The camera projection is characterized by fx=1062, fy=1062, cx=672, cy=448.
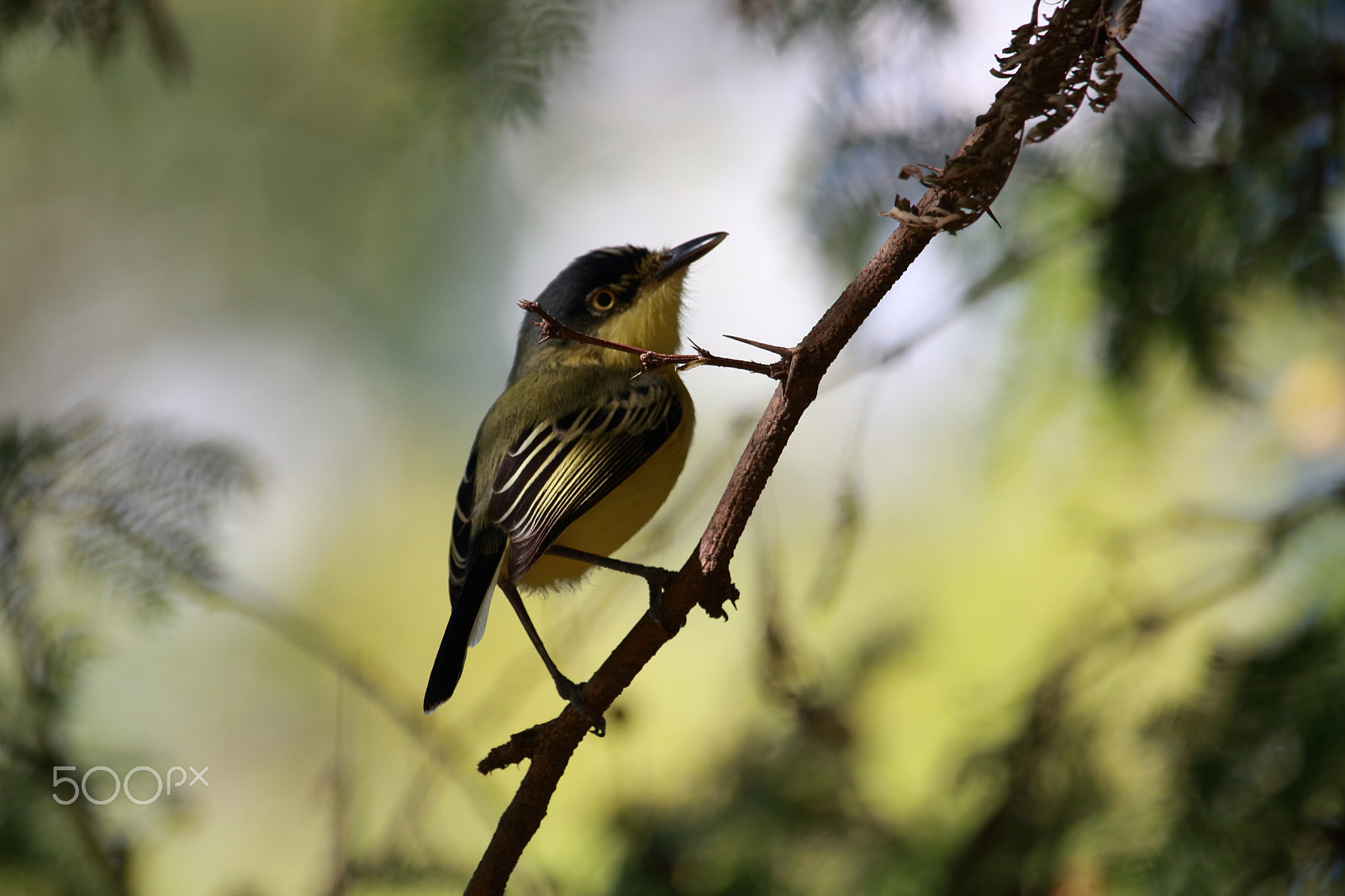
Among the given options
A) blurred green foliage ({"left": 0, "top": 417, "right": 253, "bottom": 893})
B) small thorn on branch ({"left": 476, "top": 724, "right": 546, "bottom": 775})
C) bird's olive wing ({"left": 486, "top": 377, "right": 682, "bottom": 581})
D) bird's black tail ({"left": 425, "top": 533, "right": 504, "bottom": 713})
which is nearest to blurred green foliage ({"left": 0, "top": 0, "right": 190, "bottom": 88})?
blurred green foliage ({"left": 0, "top": 417, "right": 253, "bottom": 893})

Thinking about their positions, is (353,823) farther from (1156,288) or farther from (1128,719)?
(1156,288)

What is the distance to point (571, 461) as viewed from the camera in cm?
244

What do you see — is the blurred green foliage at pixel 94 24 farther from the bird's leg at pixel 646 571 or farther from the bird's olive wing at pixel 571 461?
the bird's leg at pixel 646 571

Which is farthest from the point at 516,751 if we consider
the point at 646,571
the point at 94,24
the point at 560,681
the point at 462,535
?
the point at 94,24

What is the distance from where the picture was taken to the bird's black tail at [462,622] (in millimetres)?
1955

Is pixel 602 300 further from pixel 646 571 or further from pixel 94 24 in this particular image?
pixel 94 24

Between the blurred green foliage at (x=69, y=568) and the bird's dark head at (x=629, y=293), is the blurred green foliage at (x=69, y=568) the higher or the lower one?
the lower one

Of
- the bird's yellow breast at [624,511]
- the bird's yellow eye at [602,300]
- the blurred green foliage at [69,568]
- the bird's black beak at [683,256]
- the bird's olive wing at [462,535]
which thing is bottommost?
the blurred green foliage at [69,568]

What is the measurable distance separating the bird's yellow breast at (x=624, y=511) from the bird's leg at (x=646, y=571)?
39mm

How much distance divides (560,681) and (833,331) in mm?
983

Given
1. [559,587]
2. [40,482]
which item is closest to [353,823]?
[559,587]

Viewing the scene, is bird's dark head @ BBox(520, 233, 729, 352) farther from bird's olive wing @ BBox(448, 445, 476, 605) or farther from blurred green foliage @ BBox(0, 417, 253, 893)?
blurred green foliage @ BBox(0, 417, 253, 893)

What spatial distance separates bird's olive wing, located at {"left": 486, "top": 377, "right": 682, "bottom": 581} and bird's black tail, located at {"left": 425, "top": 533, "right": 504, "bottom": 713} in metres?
0.07

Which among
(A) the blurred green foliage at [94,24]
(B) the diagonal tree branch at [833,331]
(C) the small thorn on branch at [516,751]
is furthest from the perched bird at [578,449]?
(A) the blurred green foliage at [94,24]
